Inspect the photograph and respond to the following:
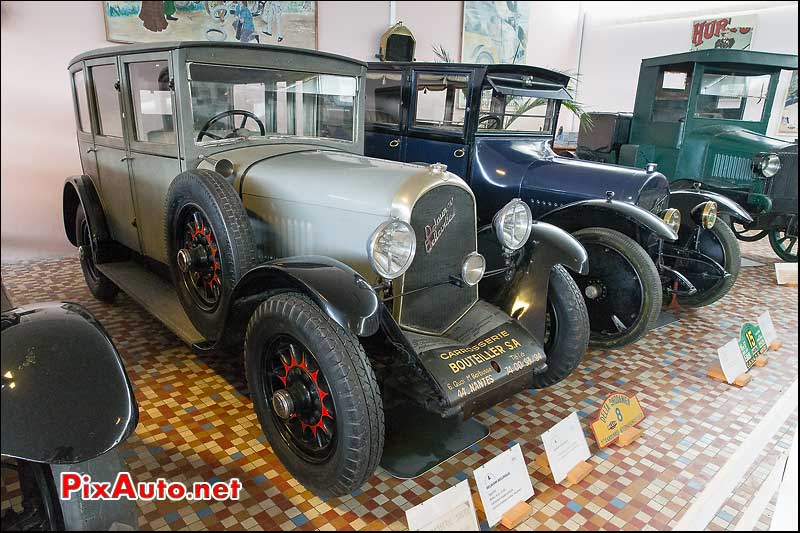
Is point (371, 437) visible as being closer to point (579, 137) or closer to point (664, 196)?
point (664, 196)

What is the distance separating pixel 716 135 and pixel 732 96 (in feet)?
1.26

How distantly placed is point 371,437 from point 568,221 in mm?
2163

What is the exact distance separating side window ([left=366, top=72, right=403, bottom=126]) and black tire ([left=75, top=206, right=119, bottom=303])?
2.13 meters

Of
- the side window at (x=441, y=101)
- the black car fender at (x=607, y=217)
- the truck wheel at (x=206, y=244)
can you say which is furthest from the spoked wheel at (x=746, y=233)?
the truck wheel at (x=206, y=244)

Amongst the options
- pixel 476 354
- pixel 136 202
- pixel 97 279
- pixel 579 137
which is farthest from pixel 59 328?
pixel 579 137

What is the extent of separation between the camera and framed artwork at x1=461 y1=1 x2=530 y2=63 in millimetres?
2041

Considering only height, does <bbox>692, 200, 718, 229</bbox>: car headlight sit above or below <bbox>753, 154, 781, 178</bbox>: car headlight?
below

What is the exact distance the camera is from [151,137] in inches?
106

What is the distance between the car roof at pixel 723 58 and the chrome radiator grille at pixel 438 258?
1.00 m

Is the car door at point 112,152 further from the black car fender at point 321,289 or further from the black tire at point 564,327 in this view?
the black tire at point 564,327

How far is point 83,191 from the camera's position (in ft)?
10.7

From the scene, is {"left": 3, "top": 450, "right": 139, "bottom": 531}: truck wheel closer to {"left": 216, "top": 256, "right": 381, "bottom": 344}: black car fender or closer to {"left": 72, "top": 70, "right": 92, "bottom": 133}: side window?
{"left": 216, "top": 256, "right": 381, "bottom": 344}: black car fender

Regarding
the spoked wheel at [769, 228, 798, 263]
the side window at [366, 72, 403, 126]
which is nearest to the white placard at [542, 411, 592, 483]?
the spoked wheel at [769, 228, 798, 263]

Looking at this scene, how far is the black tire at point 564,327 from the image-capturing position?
2340mm
